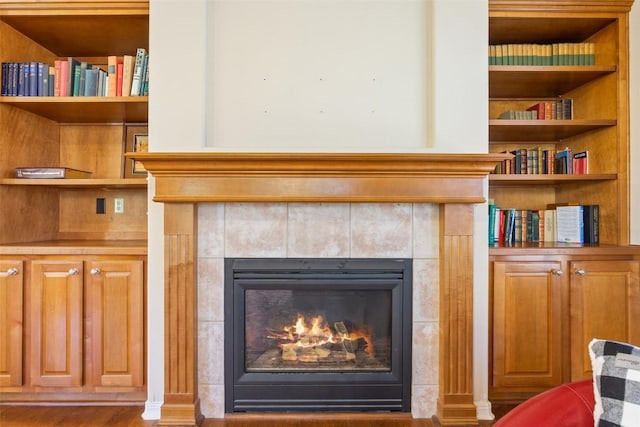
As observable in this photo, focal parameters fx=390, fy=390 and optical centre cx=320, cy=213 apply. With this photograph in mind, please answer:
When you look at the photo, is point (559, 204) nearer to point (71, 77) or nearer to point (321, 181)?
point (321, 181)

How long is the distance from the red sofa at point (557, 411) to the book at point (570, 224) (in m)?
1.80

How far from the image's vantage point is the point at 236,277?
2.05m

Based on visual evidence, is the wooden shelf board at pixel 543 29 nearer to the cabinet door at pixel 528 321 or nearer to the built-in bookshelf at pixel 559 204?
the built-in bookshelf at pixel 559 204

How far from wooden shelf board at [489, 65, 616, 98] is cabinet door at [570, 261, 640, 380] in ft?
3.77

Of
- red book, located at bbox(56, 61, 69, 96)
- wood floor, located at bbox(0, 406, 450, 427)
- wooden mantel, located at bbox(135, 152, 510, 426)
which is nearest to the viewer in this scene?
wooden mantel, located at bbox(135, 152, 510, 426)

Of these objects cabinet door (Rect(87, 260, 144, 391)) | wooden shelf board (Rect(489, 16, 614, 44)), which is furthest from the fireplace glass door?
wooden shelf board (Rect(489, 16, 614, 44))

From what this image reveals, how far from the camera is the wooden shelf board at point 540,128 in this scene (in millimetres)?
2352

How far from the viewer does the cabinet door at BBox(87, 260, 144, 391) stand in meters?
2.14

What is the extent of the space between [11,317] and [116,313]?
0.57 metres

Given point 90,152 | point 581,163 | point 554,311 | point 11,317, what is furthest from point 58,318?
point 581,163

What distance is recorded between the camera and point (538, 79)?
2.47m

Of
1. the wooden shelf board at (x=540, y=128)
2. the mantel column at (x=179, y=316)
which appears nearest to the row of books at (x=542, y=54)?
the wooden shelf board at (x=540, y=128)

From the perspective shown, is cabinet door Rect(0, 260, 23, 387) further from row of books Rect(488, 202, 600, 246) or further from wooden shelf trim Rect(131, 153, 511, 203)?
row of books Rect(488, 202, 600, 246)

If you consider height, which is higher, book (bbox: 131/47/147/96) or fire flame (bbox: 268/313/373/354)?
book (bbox: 131/47/147/96)
